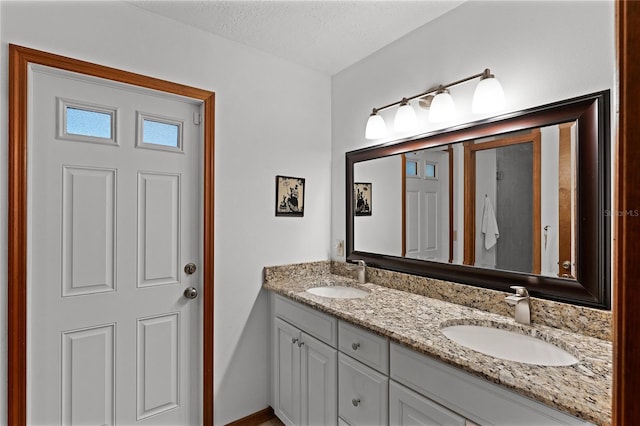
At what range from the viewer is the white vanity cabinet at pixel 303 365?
1666 mm

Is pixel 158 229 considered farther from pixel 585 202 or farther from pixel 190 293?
pixel 585 202

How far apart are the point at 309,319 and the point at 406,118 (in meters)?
1.27

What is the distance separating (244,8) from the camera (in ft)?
5.74

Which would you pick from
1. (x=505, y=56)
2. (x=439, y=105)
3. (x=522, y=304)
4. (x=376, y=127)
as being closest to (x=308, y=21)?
(x=376, y=127)

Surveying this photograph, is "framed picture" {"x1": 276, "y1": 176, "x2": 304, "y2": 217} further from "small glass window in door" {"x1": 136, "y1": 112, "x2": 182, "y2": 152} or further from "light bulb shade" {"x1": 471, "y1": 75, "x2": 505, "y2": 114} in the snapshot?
"light bulb shade" {"x1": 471, "y1": 75, "x2": 505, "y2": 114}

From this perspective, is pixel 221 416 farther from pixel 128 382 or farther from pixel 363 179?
pixel 363 179

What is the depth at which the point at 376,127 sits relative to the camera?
2088mm

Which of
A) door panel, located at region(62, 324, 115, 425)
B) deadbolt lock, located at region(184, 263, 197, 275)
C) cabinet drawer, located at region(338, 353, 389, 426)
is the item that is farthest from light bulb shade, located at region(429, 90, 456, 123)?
door panel, located at region(62, 324, 115, 425)

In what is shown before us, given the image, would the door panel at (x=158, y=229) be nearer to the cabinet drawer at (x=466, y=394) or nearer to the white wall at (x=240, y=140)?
the white wall at (x=240, y=140)

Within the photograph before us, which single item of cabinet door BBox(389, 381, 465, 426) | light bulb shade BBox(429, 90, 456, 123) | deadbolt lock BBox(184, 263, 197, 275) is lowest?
cabinet door BBox(389, 381, 465, 426)

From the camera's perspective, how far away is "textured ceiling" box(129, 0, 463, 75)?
172cm

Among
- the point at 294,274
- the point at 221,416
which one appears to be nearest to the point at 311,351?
the point at 294,274

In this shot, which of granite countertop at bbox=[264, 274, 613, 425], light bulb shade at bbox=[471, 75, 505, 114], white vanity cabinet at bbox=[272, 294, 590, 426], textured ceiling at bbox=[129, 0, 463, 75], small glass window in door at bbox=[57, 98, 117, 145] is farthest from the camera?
textured ceiling at bbox=[129, 0, 463, 75]

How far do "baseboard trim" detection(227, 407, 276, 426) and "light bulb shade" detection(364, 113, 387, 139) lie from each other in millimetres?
1922
